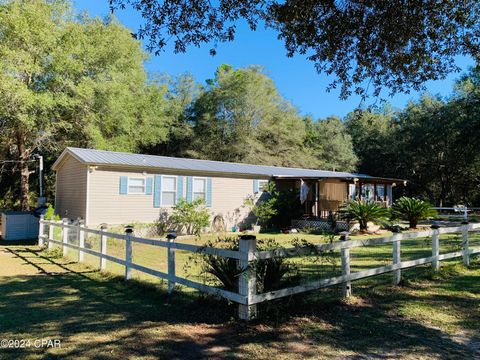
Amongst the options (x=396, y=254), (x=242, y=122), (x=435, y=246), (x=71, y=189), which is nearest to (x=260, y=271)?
(x=396, y=254)

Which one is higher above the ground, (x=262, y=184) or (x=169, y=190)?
(x=262, y=184)

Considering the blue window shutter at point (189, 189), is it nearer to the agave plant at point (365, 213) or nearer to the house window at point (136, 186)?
the house window at point (136, 186)

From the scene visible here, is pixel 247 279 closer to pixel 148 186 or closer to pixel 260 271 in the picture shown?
pixel 260 271

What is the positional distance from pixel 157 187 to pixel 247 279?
11.4 meters

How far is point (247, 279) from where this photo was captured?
4.28 meters

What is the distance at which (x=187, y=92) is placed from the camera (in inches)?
1298

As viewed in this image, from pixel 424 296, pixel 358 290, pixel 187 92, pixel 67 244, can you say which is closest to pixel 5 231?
pixel 67 244

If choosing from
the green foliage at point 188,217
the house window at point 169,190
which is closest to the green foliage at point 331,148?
the green foliage at point 188,217

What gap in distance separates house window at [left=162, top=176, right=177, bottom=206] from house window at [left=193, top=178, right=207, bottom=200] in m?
0.98

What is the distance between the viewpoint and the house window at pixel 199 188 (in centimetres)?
1629

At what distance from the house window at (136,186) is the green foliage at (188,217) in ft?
5.30

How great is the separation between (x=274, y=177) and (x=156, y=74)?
18.7 m

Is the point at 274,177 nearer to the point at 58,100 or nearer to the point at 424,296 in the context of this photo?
the point at 58,100

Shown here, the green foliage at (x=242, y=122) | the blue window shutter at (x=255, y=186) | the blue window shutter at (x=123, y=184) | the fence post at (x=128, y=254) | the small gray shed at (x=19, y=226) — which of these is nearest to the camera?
the fence post at (x=128, y=254)
